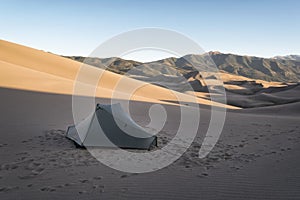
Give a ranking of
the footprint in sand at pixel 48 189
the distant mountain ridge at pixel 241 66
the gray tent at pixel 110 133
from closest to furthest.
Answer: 1. the footprint in sand at pixel 48 189
2. the gray tent at pixel 110 133
3. the distant mountain ridge at pixel 241 66

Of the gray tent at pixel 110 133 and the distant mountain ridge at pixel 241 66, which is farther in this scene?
the distant mountain ridge at pixel 241 66

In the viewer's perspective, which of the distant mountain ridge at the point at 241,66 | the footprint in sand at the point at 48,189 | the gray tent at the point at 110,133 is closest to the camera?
the footprint in sand at the point at 48,189

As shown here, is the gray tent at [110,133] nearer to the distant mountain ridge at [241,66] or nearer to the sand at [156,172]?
the sand at [156,172]

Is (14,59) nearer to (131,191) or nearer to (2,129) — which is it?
(2,129)

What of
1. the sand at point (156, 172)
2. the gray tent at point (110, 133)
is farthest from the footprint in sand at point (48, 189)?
the gray tent at point (110, 133)

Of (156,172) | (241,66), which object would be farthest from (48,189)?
(241,66)

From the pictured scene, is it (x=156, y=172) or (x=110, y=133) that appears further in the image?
(x=110, y=133)

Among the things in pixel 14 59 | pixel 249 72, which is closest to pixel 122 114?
pixel 14 59

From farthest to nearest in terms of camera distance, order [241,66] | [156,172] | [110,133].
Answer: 1. [241,66]
2. [110,133]
3. [156,172]

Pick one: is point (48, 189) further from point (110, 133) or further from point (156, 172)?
point (110, 133)

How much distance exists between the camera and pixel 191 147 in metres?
6.48

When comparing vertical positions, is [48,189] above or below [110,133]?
below

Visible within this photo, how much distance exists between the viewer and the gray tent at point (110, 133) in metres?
6.05

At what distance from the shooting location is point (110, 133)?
616cm
